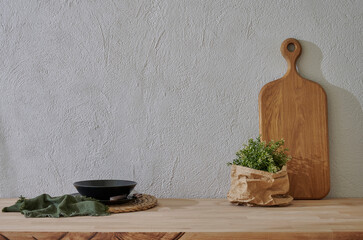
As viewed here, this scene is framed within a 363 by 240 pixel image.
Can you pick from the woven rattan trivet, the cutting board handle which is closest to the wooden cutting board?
the cutting board handle

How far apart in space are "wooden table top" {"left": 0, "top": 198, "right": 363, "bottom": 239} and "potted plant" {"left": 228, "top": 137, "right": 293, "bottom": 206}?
0.03m

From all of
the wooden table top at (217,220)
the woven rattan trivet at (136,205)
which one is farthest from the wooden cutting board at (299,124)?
the woven rattan trivet at (136,205)

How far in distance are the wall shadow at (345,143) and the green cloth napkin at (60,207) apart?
2.69 ft

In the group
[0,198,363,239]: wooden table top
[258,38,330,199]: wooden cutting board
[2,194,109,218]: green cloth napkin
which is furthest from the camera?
[258,38,330,199]: wooden cutting board

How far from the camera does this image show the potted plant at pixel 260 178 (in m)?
1.10

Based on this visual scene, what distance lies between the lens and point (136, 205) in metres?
1.10

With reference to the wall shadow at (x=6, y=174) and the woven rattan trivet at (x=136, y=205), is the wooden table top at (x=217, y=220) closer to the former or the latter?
the woven rattan trivet at (x=136, y=205)

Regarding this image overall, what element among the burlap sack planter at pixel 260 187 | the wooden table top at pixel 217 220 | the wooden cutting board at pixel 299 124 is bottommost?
the wooden table top at pixel 217 220

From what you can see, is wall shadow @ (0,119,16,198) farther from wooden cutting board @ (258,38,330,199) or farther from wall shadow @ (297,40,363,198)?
wall shadow @ (297,40,363,198)

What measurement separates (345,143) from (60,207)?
989mm

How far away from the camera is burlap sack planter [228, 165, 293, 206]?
43.3 inches

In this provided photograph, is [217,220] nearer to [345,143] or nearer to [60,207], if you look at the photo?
[60,207]

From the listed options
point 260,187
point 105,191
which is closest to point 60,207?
point 105,191

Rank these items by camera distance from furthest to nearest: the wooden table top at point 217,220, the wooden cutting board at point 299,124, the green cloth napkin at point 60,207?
the wooden cutting board at point 299,124 < the green cloth napkin at point 60,207 < the wooden table top at point 217,220
